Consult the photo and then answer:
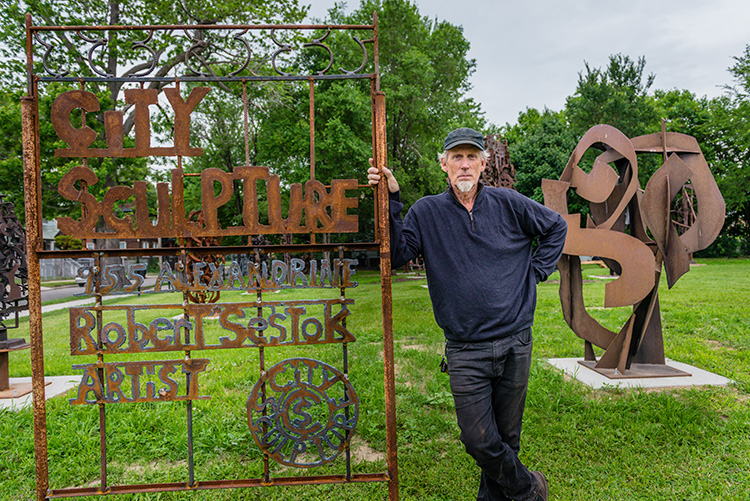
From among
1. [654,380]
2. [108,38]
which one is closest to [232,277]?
[654,380]

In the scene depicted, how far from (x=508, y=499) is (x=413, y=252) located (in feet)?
5.43

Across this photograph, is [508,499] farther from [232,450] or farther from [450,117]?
[450,117]

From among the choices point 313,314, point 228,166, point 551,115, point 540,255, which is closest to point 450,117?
point 228,166

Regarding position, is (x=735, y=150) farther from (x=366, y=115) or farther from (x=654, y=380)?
(x=654, y=380)

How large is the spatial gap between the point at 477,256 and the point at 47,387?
5.65 meters

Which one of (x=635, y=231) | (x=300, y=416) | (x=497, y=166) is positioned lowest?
(x=300, y=416)

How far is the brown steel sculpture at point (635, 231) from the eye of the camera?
500 cm

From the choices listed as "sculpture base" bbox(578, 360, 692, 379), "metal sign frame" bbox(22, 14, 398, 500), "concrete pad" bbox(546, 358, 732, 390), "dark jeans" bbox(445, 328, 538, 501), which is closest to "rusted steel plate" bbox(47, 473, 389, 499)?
"metal sign frame" bbox(22, 14, 398, 500)

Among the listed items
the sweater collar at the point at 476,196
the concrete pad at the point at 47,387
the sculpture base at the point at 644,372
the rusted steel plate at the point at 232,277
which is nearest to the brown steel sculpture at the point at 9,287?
the concrete pad at the point at 47,387

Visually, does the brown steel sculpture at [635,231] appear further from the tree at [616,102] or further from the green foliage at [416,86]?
the tree at [616,102]

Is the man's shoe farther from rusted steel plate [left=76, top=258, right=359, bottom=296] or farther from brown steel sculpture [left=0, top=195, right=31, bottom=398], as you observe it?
brown steel sculpture [left=0, top=195, right=31, bottom=398]

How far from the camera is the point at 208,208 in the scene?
2.71 meters

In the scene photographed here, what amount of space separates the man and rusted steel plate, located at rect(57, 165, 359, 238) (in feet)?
1.16

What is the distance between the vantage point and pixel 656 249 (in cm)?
530
